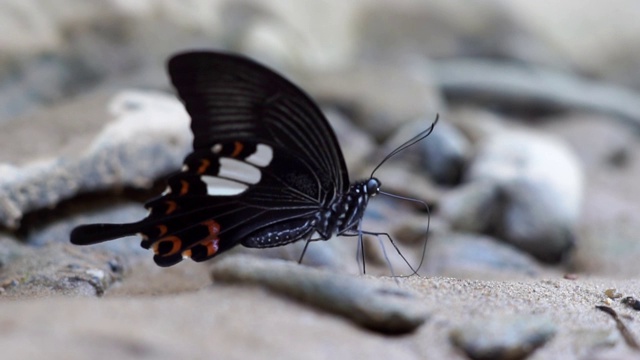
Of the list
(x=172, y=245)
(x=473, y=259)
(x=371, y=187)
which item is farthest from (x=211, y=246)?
(x=473, y=259)

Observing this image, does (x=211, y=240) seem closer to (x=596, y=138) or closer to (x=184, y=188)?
(x=184, y=188)

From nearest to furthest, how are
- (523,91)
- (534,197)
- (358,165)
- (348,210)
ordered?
(348,210) < (534,197) < (358,165) < (523,91)

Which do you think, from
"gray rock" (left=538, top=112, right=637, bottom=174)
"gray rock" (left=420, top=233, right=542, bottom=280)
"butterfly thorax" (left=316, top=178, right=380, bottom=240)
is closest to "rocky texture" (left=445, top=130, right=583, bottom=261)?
"gray rock" (left=420, top=233, right=542, bottom=280)

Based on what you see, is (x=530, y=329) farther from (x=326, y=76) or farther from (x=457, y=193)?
(x=326, y=76)

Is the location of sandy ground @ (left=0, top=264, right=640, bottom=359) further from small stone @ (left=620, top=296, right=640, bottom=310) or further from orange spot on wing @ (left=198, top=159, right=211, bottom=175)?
orange spot on wing @ (left=198, top=159, right=211, bottom=175)

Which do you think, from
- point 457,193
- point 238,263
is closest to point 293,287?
point 238,263

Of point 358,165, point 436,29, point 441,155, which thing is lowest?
point 358,165

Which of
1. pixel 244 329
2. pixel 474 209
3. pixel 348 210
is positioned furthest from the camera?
pixel 474 209
